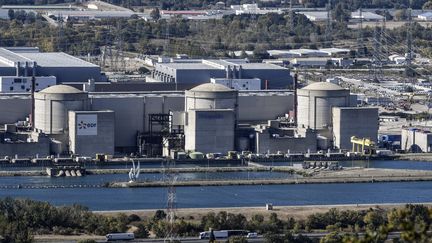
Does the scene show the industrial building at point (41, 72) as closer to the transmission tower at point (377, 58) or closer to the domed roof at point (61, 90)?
the domed roof at point (61, 90)

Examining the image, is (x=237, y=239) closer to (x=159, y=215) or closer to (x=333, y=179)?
(x=159, y=215)

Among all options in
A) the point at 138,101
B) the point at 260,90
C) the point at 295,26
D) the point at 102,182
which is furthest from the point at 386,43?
the point at 102,182

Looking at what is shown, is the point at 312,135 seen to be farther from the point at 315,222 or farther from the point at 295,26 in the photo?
the point at 295,26

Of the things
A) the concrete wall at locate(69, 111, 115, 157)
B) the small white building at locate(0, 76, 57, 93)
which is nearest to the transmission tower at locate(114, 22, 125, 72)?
the small white building at locate(0, 76, 57, 93)

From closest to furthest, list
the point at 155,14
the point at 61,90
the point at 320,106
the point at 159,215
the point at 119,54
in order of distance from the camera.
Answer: the point at 159,215, the point at 61,90, the point at 320,106, the point at 119,54, the point at 155,14

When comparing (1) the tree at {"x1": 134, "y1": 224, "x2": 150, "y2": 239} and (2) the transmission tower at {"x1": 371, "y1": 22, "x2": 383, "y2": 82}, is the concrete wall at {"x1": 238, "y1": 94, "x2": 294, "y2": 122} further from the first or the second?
(2) the transmission tower at {"x1": 371, "y1": 22, "x2": 383, "y2": 82}

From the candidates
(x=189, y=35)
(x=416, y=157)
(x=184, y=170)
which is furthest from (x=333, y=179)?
(x=189, y=35)
